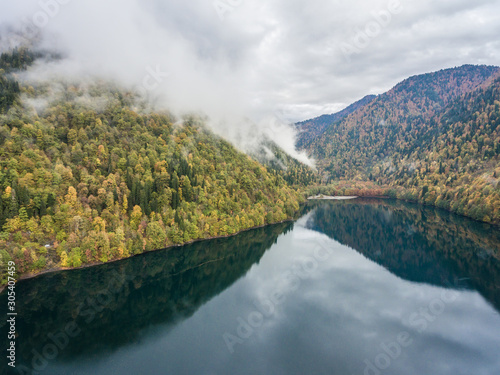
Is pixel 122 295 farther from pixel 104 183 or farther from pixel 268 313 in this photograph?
pixel 104 183

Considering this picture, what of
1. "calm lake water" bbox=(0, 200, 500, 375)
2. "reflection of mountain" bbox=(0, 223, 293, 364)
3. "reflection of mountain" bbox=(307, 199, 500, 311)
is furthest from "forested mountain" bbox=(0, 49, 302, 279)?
"reflection of mountain" bbox=(307, 199, 500, 311)

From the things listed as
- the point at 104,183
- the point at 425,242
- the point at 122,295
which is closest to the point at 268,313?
the point at 122,295

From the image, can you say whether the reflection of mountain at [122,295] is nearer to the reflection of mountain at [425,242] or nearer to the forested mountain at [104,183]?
the forested mountain at [104,183]

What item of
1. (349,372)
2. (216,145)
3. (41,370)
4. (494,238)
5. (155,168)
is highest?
(216,145)

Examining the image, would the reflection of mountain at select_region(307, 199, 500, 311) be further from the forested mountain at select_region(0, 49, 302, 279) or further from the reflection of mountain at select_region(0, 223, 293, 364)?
the reflection of mountain at select_region(0, 223, 293, 364)

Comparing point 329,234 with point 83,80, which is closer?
point 329,234

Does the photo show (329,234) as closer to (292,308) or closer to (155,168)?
(292,308)

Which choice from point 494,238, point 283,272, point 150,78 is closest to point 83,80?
point 150,78
